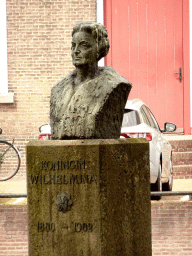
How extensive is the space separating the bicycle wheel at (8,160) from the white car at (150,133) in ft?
13.0

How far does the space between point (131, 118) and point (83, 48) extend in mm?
3328

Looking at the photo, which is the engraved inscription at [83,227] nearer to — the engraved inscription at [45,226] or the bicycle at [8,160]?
the engraved inscription at [45,226]

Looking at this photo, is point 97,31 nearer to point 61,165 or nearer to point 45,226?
point 61,165

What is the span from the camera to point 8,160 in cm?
1123

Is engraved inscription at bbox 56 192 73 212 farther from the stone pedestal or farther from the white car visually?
the white car

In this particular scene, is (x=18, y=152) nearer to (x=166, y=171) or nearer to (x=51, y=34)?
(x=51, y=34)

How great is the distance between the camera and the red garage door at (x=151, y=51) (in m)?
12.0

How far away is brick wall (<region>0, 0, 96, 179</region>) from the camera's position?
11.3 m

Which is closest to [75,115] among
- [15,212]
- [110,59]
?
[15,212]

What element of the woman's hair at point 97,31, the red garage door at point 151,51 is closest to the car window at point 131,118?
the woman's hair at point 97,31

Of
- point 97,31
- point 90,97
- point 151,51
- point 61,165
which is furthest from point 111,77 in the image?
point 151,51

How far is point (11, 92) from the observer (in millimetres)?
11438

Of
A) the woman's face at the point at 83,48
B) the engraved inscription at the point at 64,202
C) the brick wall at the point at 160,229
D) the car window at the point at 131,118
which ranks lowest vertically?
the brick wall at the point at 160,229

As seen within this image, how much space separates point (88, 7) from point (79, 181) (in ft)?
25.7
